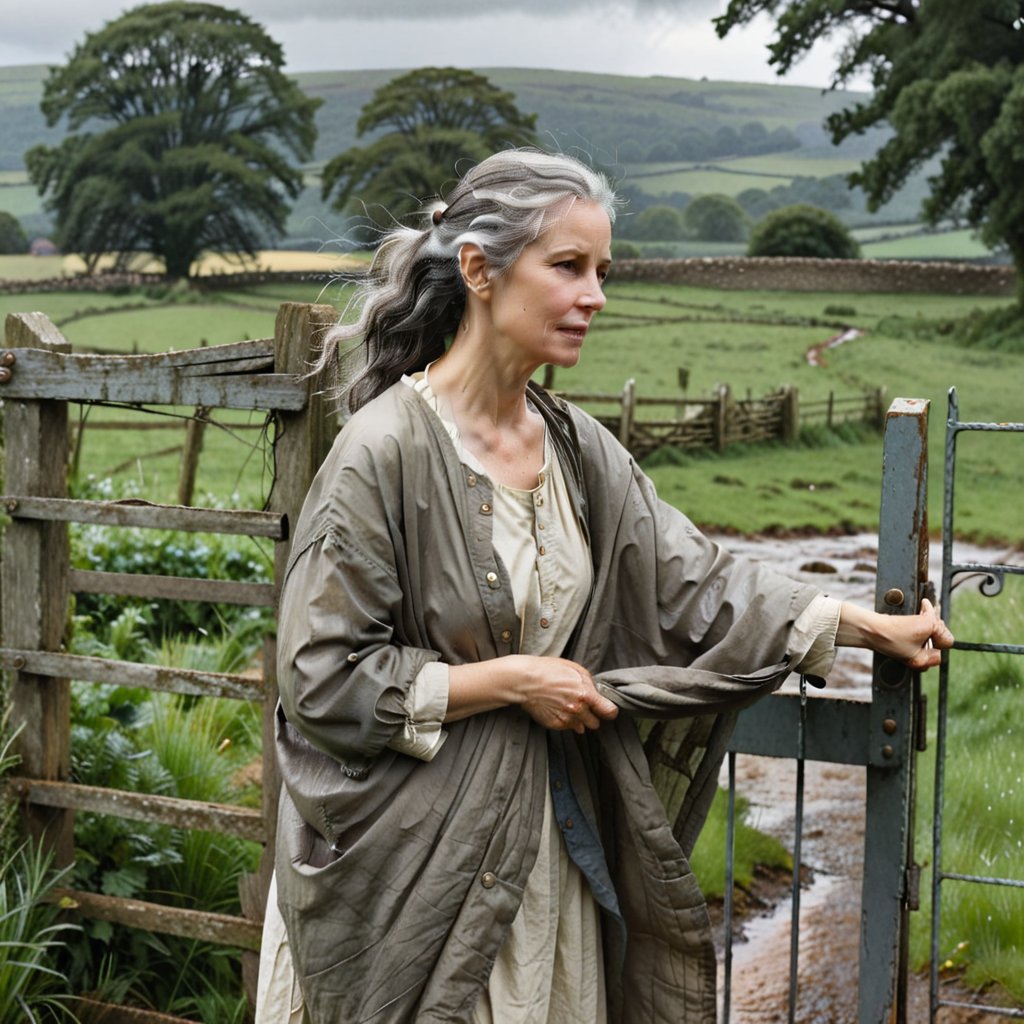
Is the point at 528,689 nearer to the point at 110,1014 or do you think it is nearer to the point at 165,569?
the point at 110,1014

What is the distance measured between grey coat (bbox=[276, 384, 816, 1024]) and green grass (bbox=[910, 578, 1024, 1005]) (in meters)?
1.08

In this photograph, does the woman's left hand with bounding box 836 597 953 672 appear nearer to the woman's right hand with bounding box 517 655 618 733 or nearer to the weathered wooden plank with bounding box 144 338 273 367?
the woman's right hand with bounding box 517 655 618 733

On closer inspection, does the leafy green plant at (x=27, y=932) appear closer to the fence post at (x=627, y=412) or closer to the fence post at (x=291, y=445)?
the fence post at (x=291, y=445)

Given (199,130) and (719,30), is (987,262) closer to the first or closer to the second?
(719,30)

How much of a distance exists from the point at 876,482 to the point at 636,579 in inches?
437

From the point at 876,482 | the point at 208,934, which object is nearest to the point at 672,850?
the point at 208,934

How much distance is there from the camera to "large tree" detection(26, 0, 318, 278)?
14023 millimetres

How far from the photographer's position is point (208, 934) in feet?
9.81

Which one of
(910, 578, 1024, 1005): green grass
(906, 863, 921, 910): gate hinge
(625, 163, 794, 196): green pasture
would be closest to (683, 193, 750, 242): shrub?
(625, 163, 794, 196): green pasture

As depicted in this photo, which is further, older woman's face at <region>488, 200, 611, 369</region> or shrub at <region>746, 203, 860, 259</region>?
shrub at <region>746, 203, 860, 259</region>

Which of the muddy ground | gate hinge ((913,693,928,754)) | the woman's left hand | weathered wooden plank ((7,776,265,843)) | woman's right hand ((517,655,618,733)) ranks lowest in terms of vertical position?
the muddy ground

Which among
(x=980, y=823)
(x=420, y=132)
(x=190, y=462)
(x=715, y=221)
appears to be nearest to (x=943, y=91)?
(x=715, y=221)

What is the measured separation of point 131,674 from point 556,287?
157cm

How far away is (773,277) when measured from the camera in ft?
47.5
